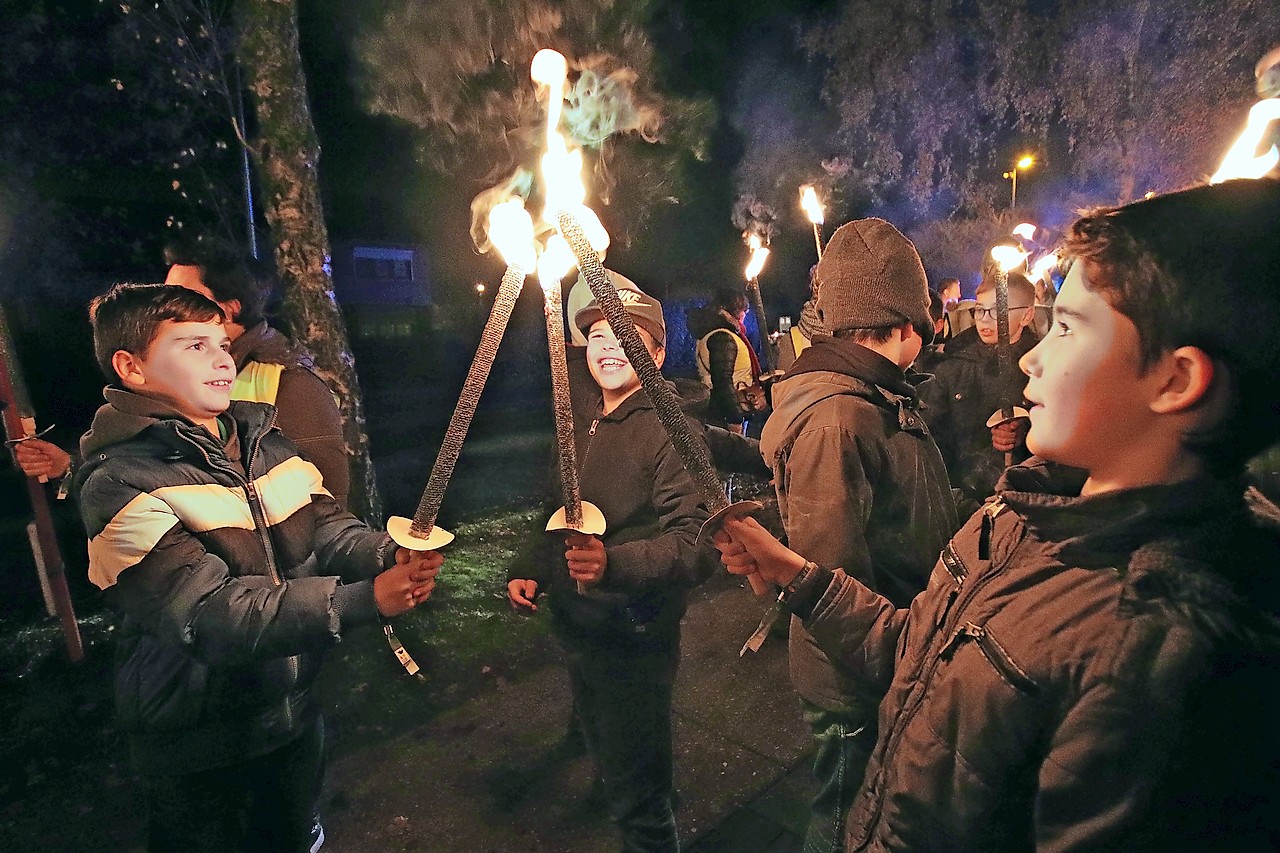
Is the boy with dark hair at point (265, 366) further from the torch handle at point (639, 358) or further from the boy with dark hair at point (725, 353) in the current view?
the boy with dark hair at point (725, 353)

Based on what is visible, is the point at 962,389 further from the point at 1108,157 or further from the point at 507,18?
the point at 1108,157

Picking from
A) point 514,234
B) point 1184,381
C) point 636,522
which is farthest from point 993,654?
point 636,522

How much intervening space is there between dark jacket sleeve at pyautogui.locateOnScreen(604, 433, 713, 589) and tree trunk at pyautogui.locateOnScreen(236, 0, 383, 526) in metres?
3.70

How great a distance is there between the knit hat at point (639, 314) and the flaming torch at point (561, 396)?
612 millimetres

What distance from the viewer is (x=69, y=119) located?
38.4ft

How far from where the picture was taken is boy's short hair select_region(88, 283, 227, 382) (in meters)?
2.23

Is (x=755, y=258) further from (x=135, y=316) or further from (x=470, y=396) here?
(x=135, y=316)

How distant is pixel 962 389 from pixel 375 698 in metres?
5.02

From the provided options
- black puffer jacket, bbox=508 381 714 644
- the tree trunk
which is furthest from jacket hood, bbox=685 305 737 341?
black puffer jacket, bbox=508 381 714 644

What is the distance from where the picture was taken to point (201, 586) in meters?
1.99

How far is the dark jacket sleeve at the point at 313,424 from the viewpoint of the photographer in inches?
122

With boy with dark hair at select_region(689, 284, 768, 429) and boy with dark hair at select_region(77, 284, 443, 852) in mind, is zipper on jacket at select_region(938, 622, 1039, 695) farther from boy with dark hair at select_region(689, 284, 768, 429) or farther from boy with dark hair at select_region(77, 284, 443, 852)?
boy with dark hair at select_region(689, 284, 768, 429)

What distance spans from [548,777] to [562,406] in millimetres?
2675

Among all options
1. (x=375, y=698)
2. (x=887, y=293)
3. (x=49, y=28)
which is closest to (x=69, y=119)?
(x=49, y=28)
